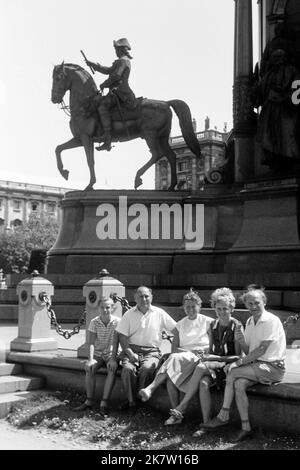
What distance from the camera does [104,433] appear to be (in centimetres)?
788

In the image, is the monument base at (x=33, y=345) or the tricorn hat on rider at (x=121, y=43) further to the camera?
the tricorn hat on rider at (x=121, y=43)

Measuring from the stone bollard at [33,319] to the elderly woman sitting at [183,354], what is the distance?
346 centimetres

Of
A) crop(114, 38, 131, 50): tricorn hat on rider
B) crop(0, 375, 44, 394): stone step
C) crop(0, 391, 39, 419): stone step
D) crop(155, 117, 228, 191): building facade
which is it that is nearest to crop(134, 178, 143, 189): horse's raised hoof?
crop(114, 38, 131, 50): tricorn hat on rider

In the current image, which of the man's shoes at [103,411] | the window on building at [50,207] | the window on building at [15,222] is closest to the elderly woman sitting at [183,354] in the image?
the man's shoes at [103,411]

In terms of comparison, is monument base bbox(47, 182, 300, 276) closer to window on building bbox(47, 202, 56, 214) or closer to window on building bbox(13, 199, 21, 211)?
window on building bbox(13, 199, 21, 211)

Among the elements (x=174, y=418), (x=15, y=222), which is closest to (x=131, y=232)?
(x=174, y=418)

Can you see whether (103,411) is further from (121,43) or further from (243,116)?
(121,43)

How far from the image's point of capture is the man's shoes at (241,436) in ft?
23.3

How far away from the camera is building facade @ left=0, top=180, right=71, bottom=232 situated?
115 m

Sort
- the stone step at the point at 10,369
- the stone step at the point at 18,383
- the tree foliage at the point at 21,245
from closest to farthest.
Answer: the stone step at the point at 18,383
the stone step at the point at 10,369
the tree foliage at the point at 21,245

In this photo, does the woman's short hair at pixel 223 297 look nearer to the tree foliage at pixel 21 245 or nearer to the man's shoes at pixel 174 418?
the man's shoes at pixel 174 418

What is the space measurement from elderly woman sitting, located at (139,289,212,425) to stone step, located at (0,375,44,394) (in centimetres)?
262
